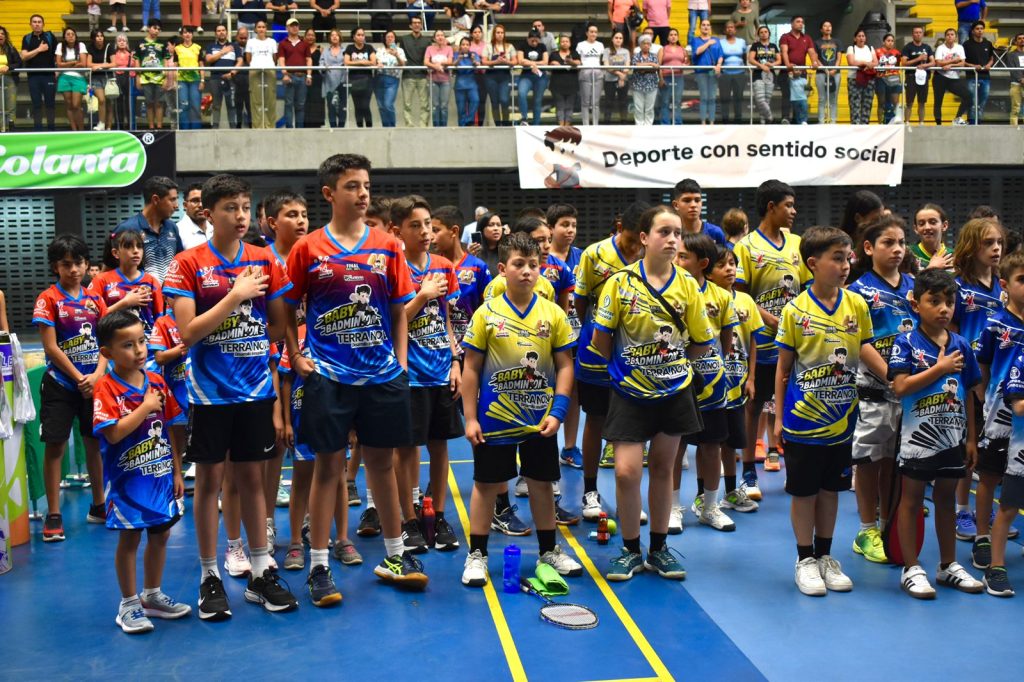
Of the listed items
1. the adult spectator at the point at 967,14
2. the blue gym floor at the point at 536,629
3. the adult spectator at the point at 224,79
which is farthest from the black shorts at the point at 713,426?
the adult spectator at the point at 967,14

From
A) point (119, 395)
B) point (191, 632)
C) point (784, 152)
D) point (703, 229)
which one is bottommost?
point (191, 632)

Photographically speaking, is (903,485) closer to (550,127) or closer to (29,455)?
(29,455)

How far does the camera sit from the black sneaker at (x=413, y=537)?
20.6 feet

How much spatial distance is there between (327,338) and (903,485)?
127 inches

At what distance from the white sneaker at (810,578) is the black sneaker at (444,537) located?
82.9 inches

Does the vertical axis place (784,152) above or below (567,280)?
above

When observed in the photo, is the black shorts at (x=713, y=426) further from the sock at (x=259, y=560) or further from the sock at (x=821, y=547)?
the sock at (x=259, y=560)

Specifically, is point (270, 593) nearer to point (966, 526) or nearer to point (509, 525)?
point (509, 525)

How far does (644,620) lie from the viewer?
5.16 metres

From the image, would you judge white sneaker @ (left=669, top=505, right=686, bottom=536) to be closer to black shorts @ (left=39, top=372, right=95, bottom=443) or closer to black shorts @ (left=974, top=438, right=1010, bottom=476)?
black shorts @ (left=974, top=438, right=1010, bottom=476)

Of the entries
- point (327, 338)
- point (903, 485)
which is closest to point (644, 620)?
point (903, 485)

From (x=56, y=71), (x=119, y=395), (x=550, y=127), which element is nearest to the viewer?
(x=119, y=395)

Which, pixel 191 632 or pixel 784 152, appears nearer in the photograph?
pixel 191 632

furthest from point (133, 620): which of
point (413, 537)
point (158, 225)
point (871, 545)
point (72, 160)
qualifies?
point (72, 160)
